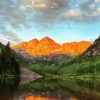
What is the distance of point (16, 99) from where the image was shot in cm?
6881

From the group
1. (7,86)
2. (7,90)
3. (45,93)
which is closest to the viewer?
(45,93)

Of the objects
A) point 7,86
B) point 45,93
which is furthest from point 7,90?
point 7,86

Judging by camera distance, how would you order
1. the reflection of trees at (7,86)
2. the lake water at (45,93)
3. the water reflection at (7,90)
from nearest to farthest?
1. the water reflection at (7,90)
2. the lake water at (45,93)
3. the reflection of trees at (7,86)

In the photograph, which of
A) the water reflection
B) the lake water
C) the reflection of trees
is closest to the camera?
the water reflection

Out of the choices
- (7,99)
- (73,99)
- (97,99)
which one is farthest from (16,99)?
(97,99)

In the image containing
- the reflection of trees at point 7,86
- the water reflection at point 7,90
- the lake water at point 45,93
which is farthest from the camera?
the reflection of trees at point 7,86

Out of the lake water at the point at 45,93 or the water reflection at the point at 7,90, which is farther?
the lake water at the point at 45,93

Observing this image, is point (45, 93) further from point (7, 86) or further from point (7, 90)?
point (7, 86)

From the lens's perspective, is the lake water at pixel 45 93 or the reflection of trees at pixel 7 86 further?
the reflection of trees at pixel 7 86

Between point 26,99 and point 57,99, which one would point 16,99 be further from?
point 57,99

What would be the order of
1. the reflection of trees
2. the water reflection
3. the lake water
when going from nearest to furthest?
1. the water reflection
2. the lake water
3. the reflection of trees

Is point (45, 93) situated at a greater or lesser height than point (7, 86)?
lesser

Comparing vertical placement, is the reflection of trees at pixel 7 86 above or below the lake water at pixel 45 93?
above

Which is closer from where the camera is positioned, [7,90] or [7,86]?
[7,90]
